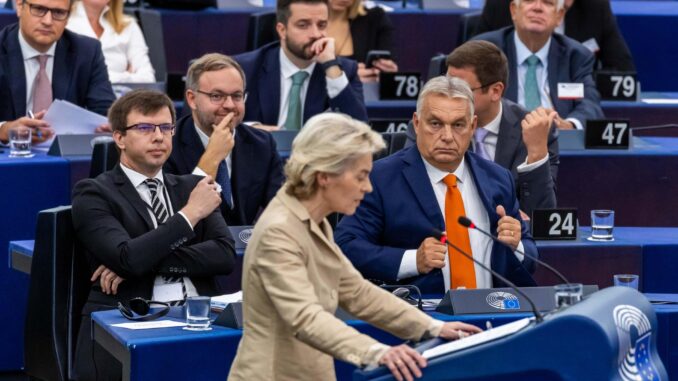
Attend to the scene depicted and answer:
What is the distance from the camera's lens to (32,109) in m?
5.64

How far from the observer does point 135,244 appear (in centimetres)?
394

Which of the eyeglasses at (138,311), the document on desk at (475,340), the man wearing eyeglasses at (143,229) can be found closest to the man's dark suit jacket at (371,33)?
the man wearing eyeglasses at (143,229)

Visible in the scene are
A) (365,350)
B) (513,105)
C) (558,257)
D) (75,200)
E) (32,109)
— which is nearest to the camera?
(365,350)

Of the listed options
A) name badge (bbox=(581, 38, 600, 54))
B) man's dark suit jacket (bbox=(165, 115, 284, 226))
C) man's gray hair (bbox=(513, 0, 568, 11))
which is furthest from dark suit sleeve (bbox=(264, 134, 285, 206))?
name badge (bbox=(581, 38, 600, 54))

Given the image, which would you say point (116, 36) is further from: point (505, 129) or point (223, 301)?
point (223, 301)

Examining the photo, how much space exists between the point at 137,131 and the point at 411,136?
1004 millimetres

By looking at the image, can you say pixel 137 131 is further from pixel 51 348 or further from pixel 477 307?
pixel 477 307

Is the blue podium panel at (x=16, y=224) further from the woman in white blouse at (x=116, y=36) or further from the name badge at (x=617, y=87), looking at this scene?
the name badge at (x=617, y=87)

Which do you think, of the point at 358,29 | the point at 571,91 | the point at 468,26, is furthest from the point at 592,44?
the point at 358,29

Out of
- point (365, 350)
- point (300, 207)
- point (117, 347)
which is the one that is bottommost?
point (117, 347)

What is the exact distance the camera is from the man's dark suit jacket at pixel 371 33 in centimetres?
702

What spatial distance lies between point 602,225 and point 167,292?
1.51m

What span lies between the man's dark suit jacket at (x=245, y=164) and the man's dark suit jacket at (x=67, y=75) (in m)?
0.95

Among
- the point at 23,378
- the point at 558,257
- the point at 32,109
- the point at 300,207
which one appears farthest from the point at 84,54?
the point at 300,207
